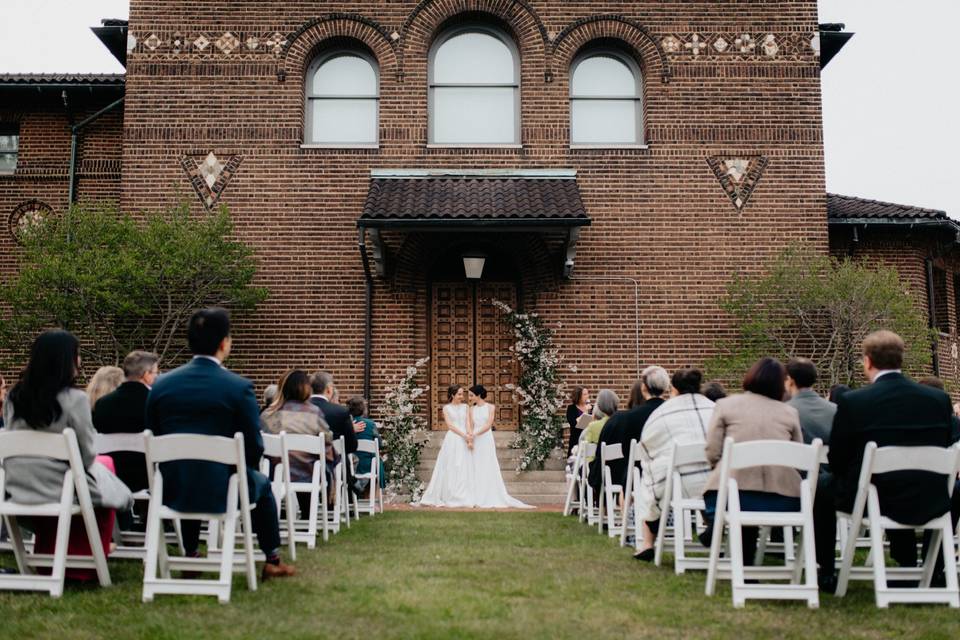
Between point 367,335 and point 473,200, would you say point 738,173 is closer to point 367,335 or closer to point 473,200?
point 473,200

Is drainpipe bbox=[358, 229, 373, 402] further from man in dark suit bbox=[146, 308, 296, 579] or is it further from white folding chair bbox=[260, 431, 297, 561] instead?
man in dark suit bbox=[146, 308, 296, 579]

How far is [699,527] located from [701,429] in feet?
7.71

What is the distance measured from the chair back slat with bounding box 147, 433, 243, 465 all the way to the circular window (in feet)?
41.7

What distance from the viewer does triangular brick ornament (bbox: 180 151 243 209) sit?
52.2ft

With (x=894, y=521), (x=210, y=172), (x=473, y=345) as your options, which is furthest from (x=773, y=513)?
(x=210, y=172)

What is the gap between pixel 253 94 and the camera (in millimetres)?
16109

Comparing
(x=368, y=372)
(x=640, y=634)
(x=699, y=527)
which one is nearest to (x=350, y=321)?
(x=368, y=372)

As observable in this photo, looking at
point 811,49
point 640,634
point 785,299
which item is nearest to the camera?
point 640,634

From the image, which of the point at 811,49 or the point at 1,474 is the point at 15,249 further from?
the point at 811,49

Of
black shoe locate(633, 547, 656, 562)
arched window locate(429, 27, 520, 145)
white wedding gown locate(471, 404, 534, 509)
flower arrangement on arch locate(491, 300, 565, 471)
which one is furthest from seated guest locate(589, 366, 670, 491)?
arched window locate(429, 27, 520, 145)

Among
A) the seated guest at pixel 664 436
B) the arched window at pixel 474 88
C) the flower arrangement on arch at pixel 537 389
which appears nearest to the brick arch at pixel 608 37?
the arched window at pixel 474 88

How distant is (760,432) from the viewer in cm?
619

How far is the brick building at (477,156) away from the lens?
15750mm

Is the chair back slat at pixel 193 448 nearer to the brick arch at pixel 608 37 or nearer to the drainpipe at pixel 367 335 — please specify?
the drainpipe at pixel 367 335
